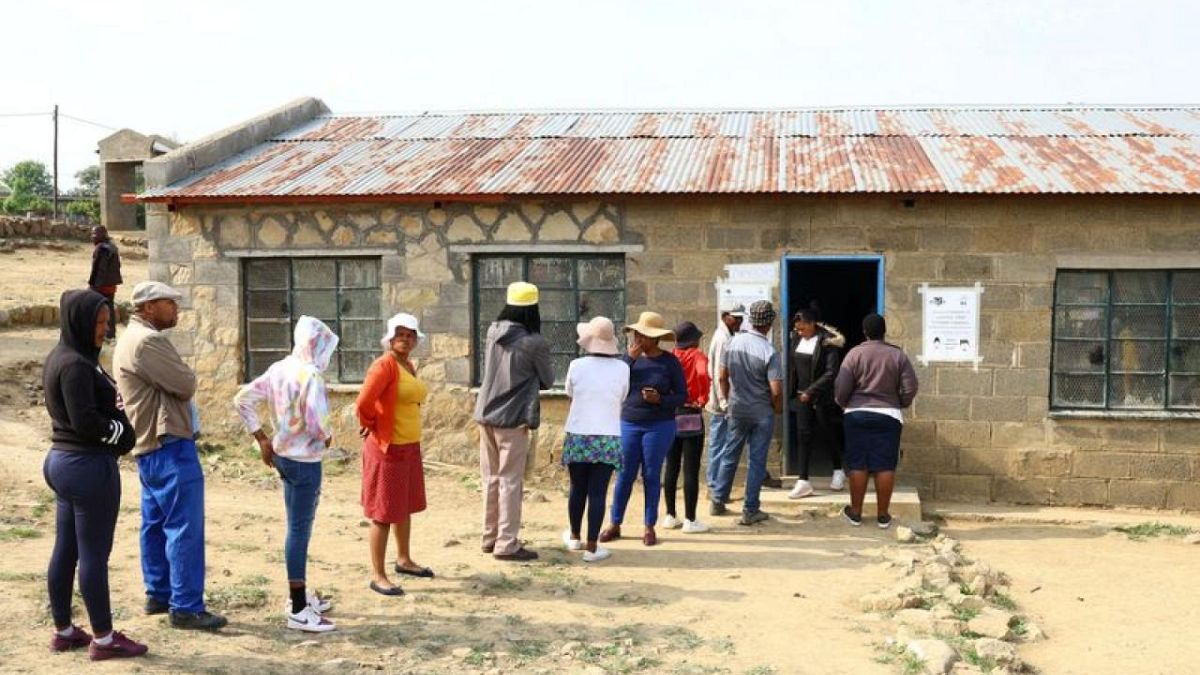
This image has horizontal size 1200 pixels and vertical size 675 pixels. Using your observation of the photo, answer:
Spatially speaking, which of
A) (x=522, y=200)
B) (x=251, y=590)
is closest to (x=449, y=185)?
(x=522, y=200)

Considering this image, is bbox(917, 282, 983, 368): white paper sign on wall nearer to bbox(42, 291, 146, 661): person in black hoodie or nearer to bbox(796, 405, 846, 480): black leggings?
bbox(796, 405, 846, 480): black leggings

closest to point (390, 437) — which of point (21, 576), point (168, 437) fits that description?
point (168, 437)

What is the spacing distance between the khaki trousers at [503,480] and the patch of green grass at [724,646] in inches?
72.1

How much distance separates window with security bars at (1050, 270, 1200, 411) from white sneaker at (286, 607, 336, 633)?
6.54 m

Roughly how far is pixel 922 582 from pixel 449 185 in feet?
17.7

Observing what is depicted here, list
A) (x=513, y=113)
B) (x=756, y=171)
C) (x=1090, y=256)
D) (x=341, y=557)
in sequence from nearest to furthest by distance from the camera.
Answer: (x=341, y=557), (x=1090, y=256), (x=756, y=171), (x=513, y=113)

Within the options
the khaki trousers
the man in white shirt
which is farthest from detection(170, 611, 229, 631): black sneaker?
the man in white shirt

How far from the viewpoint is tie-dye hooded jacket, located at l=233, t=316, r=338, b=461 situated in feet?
17.8

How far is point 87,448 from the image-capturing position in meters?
4.85

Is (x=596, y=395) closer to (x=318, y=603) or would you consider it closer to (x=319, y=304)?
(x=318, y=603)

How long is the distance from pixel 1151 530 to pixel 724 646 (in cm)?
480

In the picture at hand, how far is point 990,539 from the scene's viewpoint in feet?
27.5

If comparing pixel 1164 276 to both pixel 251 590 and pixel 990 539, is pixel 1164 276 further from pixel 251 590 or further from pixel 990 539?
pixel 251 590

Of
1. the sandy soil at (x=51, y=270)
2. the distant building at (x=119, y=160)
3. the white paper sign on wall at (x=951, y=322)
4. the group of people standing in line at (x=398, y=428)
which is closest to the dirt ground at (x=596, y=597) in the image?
the group of people standing in line at (x=398, y=428)
